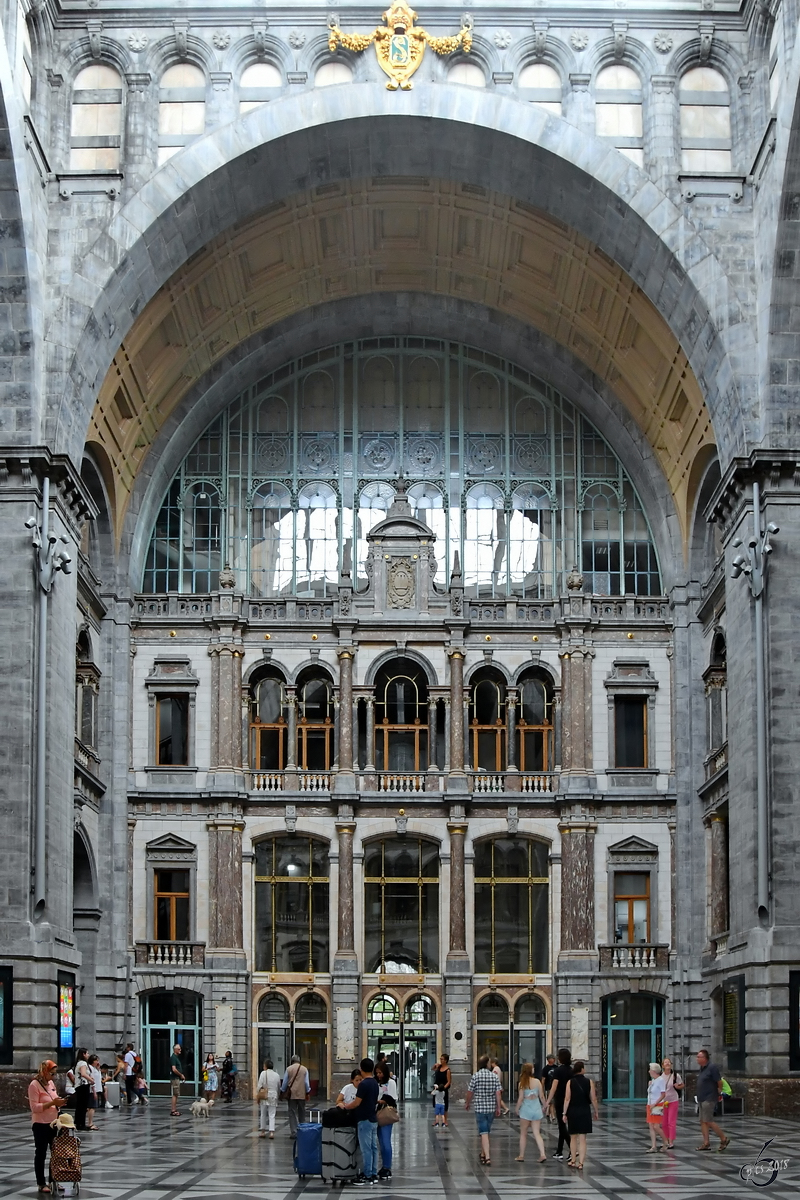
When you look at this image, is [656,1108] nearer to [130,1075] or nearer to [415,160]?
[130,1075]

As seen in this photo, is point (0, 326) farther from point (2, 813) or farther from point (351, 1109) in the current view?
point (351, 1109)

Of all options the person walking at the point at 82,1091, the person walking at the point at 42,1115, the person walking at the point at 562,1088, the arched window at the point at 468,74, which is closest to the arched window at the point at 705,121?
the arched window at the point at 468,74

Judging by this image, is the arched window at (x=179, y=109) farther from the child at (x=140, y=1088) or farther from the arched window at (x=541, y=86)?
the child at (x=140, y=1088)

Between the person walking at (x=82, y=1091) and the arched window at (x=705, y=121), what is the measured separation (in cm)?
2689

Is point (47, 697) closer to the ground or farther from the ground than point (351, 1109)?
farther from the ground

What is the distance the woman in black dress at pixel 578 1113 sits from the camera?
2773 cm

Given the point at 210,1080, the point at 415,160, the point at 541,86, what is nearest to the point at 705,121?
the point at 541,86

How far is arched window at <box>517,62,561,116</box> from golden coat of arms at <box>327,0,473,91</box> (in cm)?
174

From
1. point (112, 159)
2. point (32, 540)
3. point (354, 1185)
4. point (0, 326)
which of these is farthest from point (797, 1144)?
point (112, 159)

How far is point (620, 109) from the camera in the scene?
47.8 meters

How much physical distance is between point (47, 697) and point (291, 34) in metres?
18.6

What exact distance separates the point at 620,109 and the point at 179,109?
1156cm

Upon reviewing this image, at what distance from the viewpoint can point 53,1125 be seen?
24484mm

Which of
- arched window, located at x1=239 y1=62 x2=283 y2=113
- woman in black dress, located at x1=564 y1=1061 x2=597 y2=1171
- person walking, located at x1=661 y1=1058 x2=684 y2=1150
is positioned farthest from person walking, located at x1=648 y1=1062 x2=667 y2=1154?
arched window, located at x1=239 y1=62 x2=283 y2=113
